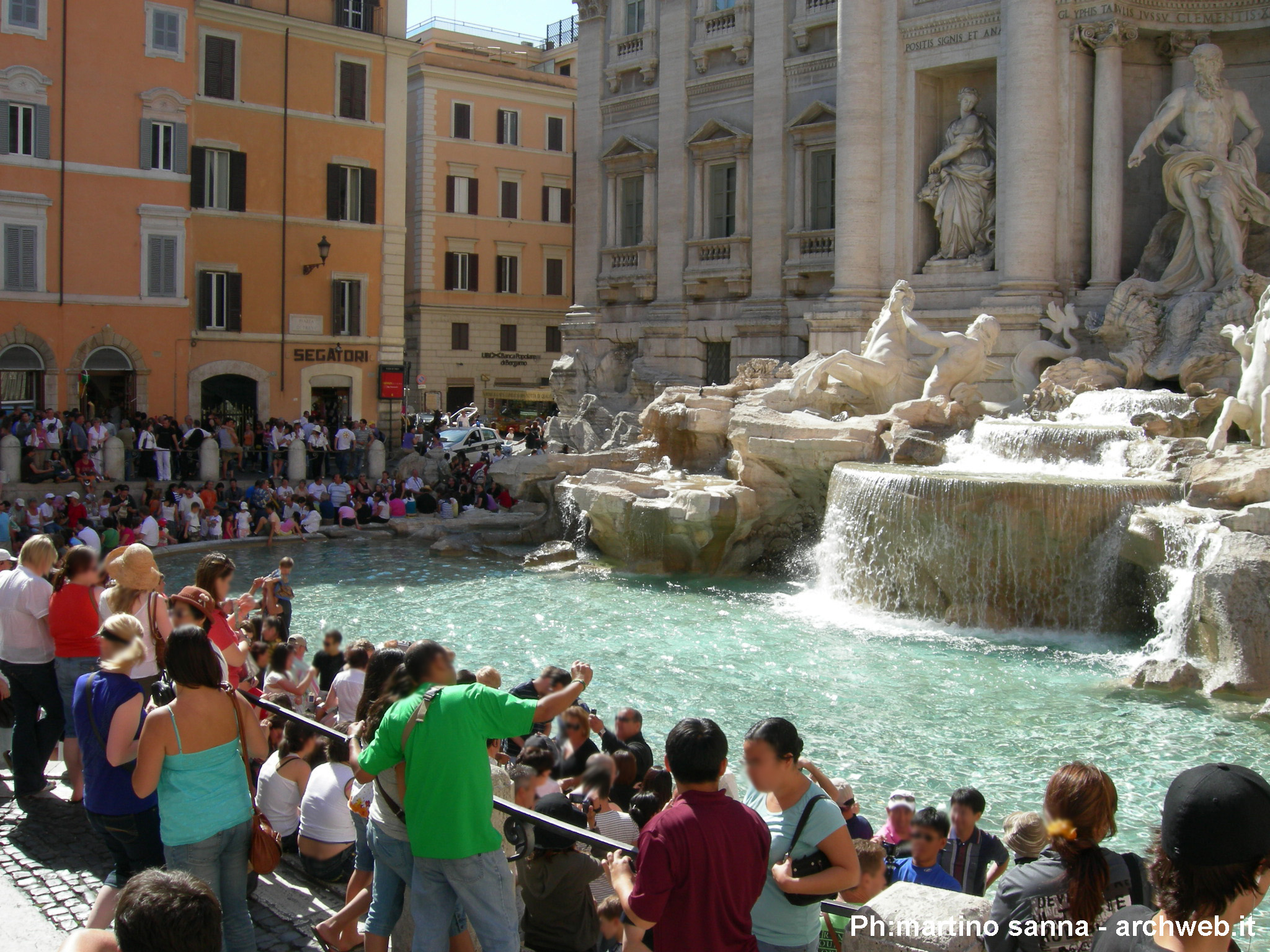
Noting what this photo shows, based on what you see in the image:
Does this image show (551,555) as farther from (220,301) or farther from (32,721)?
(220,301)

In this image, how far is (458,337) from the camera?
38906 millimetres

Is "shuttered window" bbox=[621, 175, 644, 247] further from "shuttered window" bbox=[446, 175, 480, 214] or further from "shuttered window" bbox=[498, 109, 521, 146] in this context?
"shuttered window" bbox=[498, 109, 521, 146]

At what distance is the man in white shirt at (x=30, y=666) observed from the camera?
261 inches

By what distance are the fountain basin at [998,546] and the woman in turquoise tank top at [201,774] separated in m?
10.5

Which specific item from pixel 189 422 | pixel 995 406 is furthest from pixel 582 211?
pixel 995 406

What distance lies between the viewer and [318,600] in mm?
15359

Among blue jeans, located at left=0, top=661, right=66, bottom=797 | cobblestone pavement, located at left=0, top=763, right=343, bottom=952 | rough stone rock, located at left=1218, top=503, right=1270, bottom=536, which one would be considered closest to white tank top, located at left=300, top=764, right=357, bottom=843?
cobblestone pavement, located at left=0, top=763, right=343, bottom=952

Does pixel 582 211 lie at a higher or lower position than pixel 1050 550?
higher

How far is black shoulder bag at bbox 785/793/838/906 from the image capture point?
3.74 metres

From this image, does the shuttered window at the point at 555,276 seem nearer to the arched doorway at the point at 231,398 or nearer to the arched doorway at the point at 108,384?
the arched doorway at the point at 231,398

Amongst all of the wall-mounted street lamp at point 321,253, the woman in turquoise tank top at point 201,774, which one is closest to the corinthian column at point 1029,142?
the wall-mounted street lamp at point 321,253

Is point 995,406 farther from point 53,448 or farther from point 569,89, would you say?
point 569,89

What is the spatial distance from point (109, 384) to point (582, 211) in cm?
1126

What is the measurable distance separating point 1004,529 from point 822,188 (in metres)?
12.6
